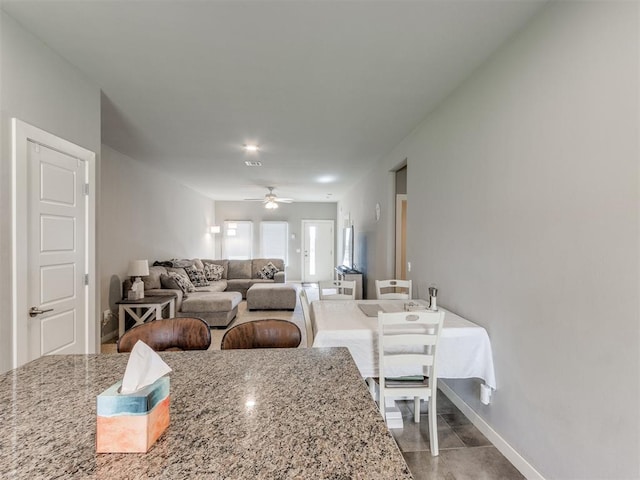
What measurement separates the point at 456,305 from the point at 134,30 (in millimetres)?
2990

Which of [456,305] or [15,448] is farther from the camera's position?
[456,305]

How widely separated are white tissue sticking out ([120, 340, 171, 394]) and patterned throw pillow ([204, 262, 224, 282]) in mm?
6499

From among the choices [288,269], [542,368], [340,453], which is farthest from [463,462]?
[288,269]

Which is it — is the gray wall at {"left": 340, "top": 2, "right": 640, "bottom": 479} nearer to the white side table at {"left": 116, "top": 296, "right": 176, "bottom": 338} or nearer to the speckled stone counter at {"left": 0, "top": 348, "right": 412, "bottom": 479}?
the speckled stone counter at {"left": 0, "top": 348, "right": 412, "bottom": 479}

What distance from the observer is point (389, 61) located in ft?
7.32

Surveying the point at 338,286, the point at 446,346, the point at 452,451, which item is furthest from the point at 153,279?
the point at 452,451

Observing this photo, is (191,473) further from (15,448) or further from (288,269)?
(288,269)

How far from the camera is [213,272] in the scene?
7203 mm

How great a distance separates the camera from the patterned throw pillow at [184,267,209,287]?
625 cm

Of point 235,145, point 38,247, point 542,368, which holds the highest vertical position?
point 235,145

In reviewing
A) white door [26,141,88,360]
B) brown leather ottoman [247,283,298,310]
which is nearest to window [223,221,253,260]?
brown leather ottoman [247,283,298,310]

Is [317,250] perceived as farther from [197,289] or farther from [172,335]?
[172,335]

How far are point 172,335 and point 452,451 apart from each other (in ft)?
6.32

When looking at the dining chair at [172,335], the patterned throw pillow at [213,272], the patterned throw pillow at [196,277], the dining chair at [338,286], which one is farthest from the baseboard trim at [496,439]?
the patterned throw pillow at [213,272]
